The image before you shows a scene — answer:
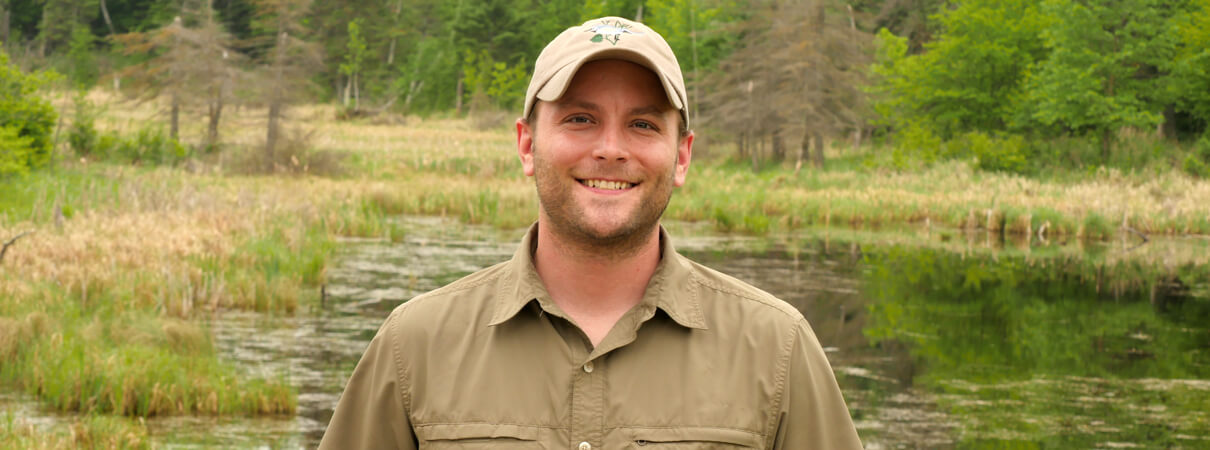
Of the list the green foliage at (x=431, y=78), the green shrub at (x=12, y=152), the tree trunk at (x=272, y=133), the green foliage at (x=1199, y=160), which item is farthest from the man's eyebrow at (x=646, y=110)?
the green foliage at (x=431, y=78)

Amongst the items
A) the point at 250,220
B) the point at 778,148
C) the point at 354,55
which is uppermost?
the point at 354,55

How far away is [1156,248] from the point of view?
82.7ft

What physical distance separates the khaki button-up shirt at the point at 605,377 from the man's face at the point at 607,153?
13cm

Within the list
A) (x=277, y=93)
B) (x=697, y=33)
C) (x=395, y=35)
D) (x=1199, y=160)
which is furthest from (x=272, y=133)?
(x=395, y=35)

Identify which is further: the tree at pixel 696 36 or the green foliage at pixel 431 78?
the green foliage at pixel 431 78

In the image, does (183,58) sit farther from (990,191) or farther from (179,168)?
(990,191)

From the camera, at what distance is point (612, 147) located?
2580 millimetres

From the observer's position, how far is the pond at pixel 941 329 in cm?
1131

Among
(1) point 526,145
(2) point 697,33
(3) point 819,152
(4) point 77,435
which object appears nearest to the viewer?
(1) point 526,145

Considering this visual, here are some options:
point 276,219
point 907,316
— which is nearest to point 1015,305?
point 907,316

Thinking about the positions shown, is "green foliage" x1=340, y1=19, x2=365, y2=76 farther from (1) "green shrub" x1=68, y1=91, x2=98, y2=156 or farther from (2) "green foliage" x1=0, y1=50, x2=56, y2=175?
(2) "green foliage" x1=0, y1=50, x2=56, y2=175

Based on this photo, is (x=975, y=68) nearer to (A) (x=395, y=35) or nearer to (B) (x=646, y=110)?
(A) (x=395, y=35)

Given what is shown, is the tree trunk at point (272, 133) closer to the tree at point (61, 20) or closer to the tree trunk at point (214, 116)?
the tree trunk at point (214, 116)

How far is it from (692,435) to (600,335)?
0.87 ft
